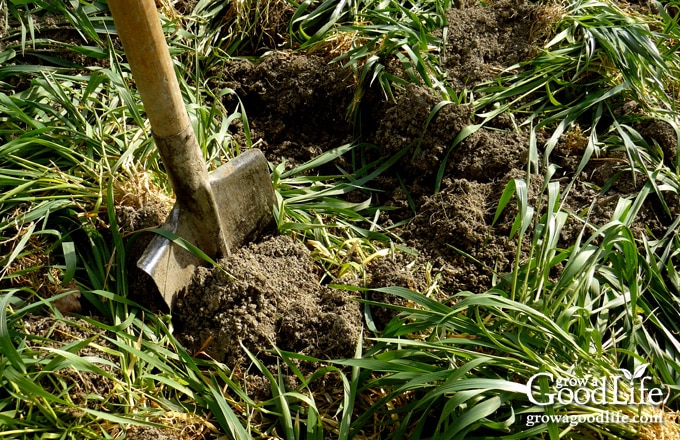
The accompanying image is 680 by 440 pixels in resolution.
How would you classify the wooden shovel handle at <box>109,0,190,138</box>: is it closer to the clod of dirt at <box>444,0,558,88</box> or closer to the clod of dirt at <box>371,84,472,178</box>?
the clod of dirt at <box>371,84,472,178</box>

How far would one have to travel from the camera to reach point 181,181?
1916 millimetres

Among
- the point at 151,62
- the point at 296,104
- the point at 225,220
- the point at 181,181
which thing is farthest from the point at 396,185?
the point at 151,62

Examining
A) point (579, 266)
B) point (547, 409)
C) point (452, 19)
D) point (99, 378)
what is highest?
point (452, 19)

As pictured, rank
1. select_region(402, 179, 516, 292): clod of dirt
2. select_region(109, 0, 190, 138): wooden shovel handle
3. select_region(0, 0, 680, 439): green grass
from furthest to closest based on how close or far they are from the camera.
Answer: select_region(402, 179, 516, 292): clod of dirt → select_region(0, 0, 680, 439): green grass → select_region(109, 0, 190, 138): wooden shovel handle

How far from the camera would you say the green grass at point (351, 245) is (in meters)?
1.73

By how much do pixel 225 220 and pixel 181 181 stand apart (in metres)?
0.22

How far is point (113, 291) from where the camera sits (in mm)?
2010

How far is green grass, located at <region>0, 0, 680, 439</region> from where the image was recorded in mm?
1732

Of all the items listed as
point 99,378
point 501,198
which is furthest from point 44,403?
point 501,198

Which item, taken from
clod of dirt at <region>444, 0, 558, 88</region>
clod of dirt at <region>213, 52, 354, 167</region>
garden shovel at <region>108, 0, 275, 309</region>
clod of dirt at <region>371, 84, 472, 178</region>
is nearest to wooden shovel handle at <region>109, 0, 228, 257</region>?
garden shovel at <region>108, 0, 275, 309</region>

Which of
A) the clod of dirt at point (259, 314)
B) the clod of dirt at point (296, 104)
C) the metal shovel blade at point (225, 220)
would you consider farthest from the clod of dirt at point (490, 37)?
the clod of dirt at point (259, 314)

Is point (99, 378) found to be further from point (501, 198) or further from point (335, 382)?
point (501, 198)

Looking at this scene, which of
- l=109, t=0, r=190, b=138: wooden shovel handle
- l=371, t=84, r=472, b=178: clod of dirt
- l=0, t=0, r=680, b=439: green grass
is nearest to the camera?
l=109, t=0, r=190, b=138: wooden shovel handle

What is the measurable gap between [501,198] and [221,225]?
2.69 feet
